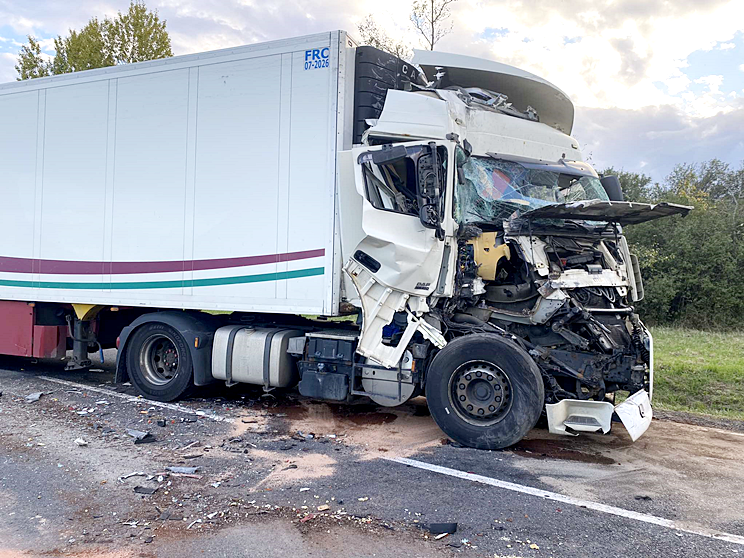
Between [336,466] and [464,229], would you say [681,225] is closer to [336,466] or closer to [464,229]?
[464,229]

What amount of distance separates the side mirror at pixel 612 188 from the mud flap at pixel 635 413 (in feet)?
8.42

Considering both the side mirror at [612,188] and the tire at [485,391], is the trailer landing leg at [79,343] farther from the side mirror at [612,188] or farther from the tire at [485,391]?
the side mirror at [612,188]

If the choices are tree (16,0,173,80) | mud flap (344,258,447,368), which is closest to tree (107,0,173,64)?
tree (16,0,173,80)

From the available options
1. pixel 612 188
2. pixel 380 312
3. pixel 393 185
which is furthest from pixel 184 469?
pixel 612 188

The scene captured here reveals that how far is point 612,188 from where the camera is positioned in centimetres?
720

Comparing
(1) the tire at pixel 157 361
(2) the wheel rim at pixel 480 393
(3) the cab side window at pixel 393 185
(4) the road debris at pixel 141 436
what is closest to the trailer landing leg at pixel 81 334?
(1) the tire at pixel 157 361

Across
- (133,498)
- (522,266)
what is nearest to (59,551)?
(133,498)

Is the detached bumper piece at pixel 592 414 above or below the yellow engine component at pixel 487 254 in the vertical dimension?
below

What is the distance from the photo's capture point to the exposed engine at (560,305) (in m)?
5.68

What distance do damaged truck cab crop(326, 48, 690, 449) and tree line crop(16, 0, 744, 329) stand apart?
40.2 feet

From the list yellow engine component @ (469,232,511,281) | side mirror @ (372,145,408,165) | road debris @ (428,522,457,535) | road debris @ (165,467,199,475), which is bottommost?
road debris @ (428,522,457,535)

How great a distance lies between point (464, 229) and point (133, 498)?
3.79m

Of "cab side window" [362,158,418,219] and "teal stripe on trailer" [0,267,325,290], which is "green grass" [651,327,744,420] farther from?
"teal stripe on trailer" [0,267,325,290]

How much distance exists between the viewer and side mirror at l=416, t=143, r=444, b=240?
229 inches
